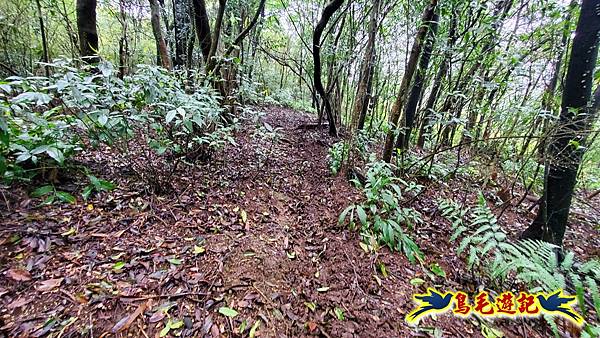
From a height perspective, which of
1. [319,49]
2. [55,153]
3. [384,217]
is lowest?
[384,217]

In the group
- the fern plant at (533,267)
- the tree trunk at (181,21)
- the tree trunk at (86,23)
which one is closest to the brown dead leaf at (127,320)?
the fern plant at (533,267)

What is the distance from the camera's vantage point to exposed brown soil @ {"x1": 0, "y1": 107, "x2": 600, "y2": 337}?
1.54 metres

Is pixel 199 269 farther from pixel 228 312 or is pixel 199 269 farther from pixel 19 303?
pixel 19 303

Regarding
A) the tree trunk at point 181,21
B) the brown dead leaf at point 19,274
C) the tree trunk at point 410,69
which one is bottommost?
the brown dead leaf at point 19,274

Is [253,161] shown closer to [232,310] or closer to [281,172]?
[281,172]

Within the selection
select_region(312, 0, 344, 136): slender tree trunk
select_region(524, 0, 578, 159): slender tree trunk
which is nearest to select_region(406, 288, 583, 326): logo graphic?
select_region(524, 0, 578, 159): slender tree trunk

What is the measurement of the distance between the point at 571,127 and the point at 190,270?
3.98 meters

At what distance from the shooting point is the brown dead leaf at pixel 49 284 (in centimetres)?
157

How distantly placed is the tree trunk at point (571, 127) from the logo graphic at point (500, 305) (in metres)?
1.39

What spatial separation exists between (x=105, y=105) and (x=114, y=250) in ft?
4.11

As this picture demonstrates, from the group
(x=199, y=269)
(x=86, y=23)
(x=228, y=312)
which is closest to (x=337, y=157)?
(x=199, y=269)

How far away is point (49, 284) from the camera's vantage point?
160cm

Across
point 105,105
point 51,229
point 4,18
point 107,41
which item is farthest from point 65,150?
point 107,41

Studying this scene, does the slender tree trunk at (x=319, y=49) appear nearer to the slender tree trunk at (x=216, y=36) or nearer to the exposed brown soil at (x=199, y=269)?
the slender tree trunk at (x=216, y=36)
